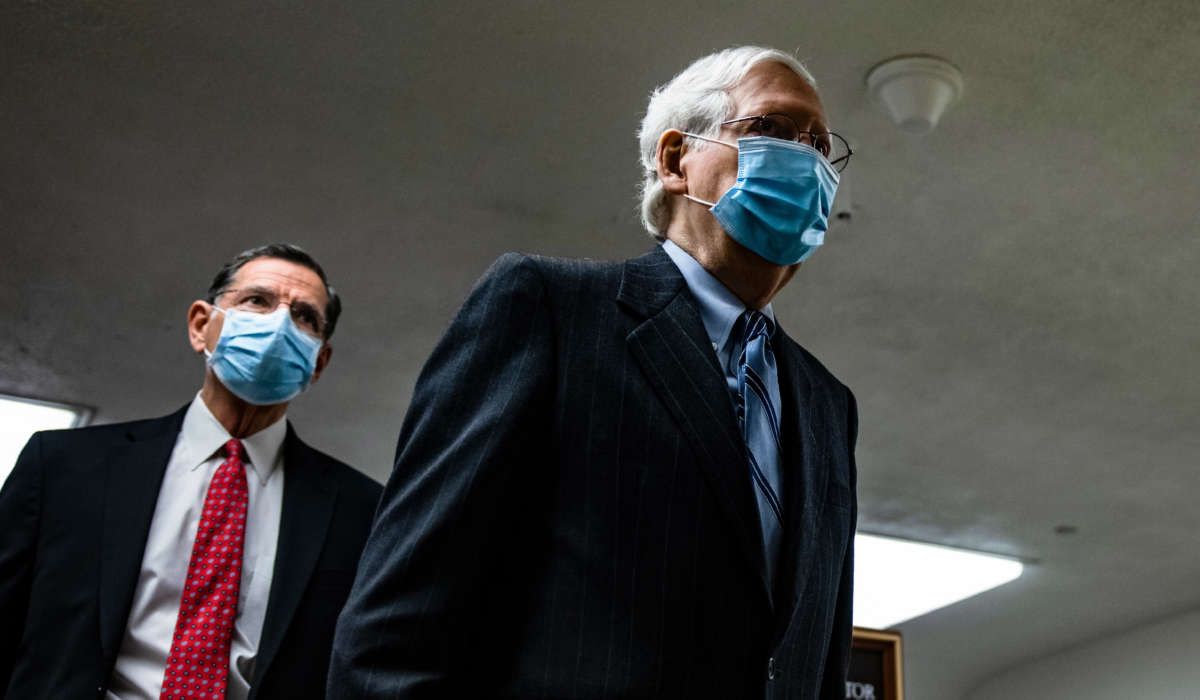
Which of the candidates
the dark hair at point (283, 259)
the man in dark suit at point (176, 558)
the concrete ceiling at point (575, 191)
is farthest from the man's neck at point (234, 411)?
the concrete ceiling at point (575, 191)

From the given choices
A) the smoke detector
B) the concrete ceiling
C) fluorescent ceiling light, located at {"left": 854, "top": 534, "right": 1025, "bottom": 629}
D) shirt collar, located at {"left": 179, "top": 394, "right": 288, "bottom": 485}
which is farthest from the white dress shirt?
fluorescent ceiling light, located at {"left": 854, "top": 534, "right": 1025, "bottom": 629}

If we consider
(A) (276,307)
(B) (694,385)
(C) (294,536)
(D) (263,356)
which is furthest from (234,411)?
(B) (694,385)

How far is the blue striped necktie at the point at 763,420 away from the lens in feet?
3.83

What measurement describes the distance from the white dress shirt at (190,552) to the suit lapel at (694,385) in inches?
40.9

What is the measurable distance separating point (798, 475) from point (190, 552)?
1.17 metres

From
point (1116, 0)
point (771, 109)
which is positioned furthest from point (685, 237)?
point (1116, 0)

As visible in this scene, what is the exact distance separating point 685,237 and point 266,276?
1355 millimetres

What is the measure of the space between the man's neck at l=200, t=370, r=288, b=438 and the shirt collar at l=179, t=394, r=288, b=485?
0.16ft

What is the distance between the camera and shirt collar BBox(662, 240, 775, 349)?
4.24 ft

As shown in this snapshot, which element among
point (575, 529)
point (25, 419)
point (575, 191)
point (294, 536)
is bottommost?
point (575, 529)

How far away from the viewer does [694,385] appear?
115 cm

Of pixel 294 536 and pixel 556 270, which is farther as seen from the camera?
pixel 294 536

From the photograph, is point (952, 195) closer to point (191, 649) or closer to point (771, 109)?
point (771, 109)

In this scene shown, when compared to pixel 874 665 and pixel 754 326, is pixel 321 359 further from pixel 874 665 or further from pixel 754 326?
pixel 874 665
